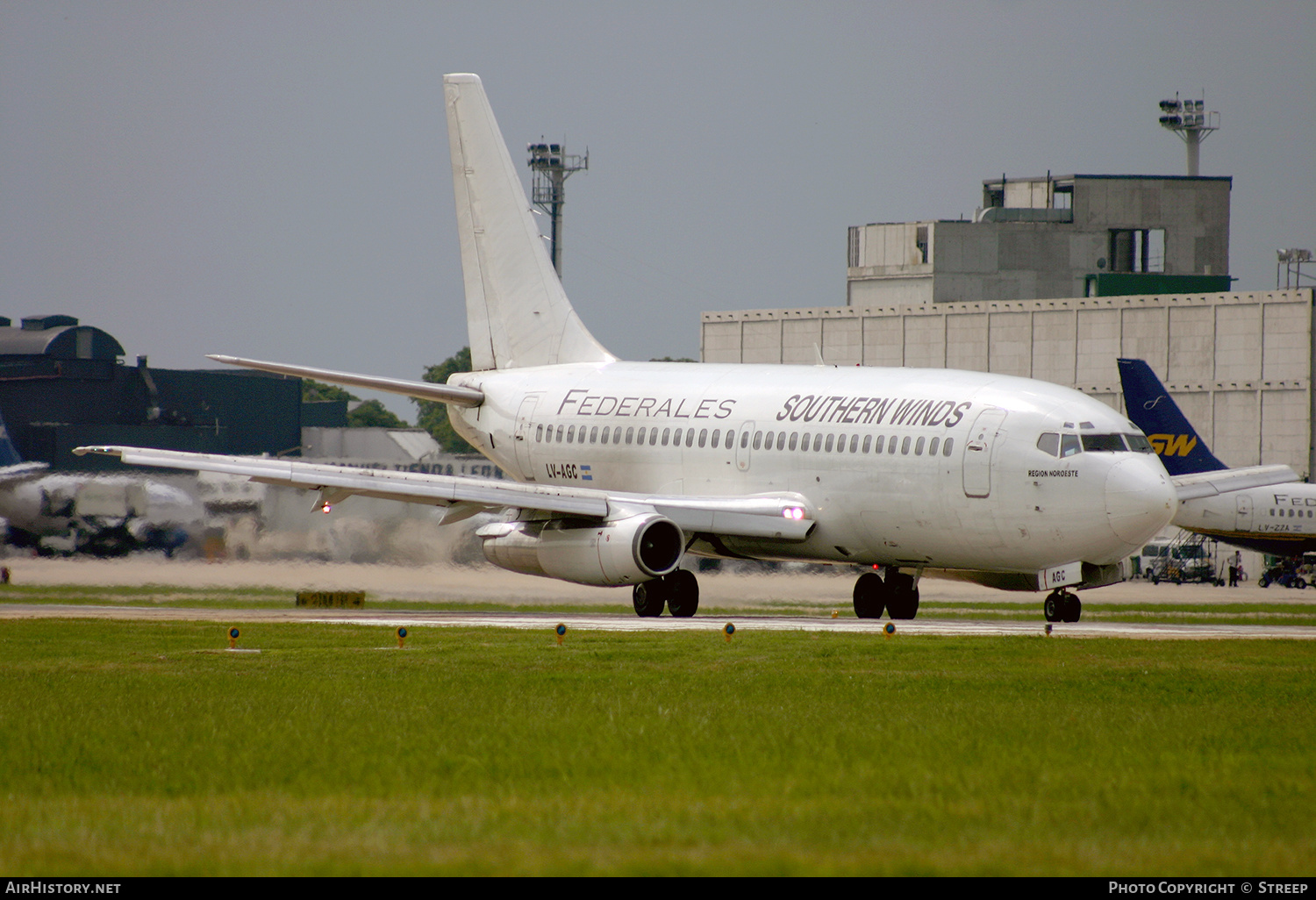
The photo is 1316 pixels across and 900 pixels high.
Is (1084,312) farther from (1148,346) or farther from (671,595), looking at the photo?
(671,595)

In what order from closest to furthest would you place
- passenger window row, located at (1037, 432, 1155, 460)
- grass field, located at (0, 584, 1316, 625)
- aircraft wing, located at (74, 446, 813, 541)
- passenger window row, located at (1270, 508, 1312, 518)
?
passenger window row, located at (1037, 432, 1155, 460) → aircraft wing, located at (74, 446, 813, 541) → grass field, located at (0, 584, 1316, 625) → passenger window row, located at (1270, 508, 1312, 518)

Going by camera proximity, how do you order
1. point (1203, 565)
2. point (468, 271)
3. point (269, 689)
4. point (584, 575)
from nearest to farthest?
point (269, 689) → point (584, 575) → point (468, 271) → point (1203, 565)

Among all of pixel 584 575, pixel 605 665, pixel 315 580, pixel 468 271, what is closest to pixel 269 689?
pixel 605 665

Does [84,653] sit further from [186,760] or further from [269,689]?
[186,760]

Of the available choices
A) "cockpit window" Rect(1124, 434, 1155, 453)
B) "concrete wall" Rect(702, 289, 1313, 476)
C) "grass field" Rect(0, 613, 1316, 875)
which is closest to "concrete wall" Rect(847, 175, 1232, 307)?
"concrete wall" Rect(702, 289, 1313, 476)

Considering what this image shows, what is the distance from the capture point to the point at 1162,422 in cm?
4703

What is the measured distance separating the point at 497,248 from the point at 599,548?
1124 cm

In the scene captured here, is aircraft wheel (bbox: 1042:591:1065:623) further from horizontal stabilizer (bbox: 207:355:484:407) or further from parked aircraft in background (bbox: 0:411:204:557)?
parked aircraft in background (bbox: 0:411:204:557)

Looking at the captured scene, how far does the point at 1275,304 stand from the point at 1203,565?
10.2 metres

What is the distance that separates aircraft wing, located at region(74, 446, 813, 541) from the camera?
1148 inches

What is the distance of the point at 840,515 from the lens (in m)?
29.0

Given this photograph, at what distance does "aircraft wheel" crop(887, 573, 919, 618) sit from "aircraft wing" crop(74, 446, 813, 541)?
2.31 metres

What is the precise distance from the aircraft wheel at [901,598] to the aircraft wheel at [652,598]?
12.8 feet

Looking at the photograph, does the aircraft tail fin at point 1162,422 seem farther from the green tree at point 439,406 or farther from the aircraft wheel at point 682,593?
the green tree at point 439,406
